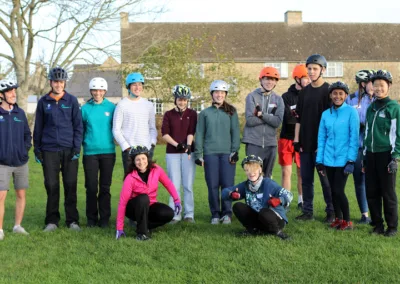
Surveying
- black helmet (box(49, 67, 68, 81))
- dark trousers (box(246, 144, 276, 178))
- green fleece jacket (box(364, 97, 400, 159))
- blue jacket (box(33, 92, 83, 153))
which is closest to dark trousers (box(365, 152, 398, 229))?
green fleece jacket (box(364, 97, 400, 159))

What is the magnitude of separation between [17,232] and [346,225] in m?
4.91

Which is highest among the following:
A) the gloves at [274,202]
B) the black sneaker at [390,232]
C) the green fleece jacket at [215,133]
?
the green fleece jacket at [215,133]

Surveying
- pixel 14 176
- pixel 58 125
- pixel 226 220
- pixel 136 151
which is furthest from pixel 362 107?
pixel 14 176

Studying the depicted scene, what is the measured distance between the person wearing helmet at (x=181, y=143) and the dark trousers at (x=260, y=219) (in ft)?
5.21

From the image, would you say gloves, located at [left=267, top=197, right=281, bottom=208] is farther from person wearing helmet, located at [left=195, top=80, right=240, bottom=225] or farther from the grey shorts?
the grey shorts

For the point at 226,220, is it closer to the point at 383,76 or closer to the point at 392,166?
the point at 392,166

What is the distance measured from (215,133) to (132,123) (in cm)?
133

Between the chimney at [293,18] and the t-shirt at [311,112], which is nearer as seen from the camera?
the t-shirt at [311,112]

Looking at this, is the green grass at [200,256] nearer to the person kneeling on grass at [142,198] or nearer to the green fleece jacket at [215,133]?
the person kneeling on grass at [142,198]

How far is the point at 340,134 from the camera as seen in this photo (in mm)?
7898

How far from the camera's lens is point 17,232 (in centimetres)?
818

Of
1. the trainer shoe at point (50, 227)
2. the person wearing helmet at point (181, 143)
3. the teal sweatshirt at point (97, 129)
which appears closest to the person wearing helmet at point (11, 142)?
the trainer shoe at point (50, 227)

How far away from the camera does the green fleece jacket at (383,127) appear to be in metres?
7.21

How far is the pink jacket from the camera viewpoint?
764cm
